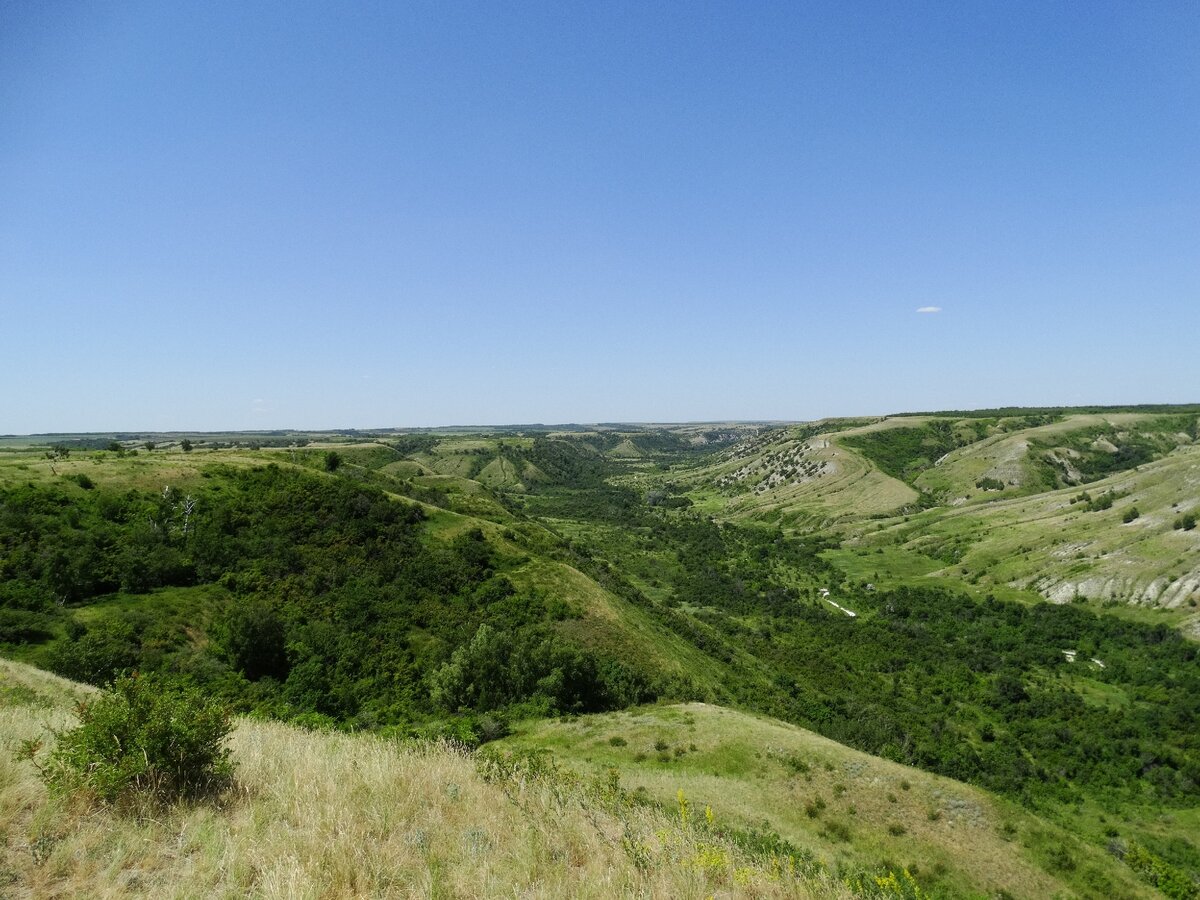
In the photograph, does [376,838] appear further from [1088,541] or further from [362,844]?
[1088,541]

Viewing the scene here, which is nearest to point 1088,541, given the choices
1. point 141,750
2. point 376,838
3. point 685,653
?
point 685,653

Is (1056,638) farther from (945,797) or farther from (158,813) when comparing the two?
(158,813)

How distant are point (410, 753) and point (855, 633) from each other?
295 ft

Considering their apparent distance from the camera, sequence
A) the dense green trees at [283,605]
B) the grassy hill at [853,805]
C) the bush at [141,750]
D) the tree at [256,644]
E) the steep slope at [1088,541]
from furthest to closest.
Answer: the steep slope at [1088,541] → the tree at [256,644] → the dense green trees at [283,605] → the grassy hill at [853,805] → the bush at [141,750]

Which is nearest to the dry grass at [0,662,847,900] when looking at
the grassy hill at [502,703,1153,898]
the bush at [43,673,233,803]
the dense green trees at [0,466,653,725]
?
the bush at [43,673,233,803]

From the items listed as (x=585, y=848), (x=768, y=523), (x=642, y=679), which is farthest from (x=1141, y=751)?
(x=768, y=523)

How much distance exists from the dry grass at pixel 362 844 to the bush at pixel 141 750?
0.30 m

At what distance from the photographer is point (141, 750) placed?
7.07m

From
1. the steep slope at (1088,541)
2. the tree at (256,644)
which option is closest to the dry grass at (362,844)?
the tree at (256,644)

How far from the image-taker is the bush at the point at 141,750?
21.8ft

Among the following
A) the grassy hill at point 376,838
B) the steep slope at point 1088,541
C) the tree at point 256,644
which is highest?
the grassy hill at point 376,838

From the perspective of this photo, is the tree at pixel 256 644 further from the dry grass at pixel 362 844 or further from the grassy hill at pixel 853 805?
the dry grass at pixel 362 844

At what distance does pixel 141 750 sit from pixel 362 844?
12.0 feet

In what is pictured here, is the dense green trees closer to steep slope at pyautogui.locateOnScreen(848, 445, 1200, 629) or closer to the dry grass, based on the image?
the dry grass
